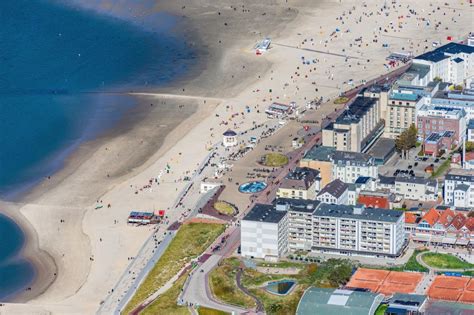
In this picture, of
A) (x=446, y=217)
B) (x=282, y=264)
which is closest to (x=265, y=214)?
(x=282, y=264)

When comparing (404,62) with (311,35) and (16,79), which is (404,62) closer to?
(311,35)

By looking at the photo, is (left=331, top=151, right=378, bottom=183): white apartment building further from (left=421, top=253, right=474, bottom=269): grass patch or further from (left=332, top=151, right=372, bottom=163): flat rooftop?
(left=421, top=253, right=474, bottom=269): grass patch

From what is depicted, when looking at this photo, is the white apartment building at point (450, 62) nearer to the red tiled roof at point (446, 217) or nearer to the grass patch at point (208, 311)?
the red tiled roof at point (446, 217)

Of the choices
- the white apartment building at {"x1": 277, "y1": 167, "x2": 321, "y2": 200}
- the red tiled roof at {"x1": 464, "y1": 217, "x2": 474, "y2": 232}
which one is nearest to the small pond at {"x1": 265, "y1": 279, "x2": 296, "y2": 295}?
the white apartment building at {"x1": 277, "y1": 167, "x2": 321, "y2": 200}

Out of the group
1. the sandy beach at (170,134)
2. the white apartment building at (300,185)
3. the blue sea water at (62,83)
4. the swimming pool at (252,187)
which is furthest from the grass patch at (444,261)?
the blue sea water at (62,83)

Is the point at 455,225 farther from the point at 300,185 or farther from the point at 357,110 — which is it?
the point at 357,110
